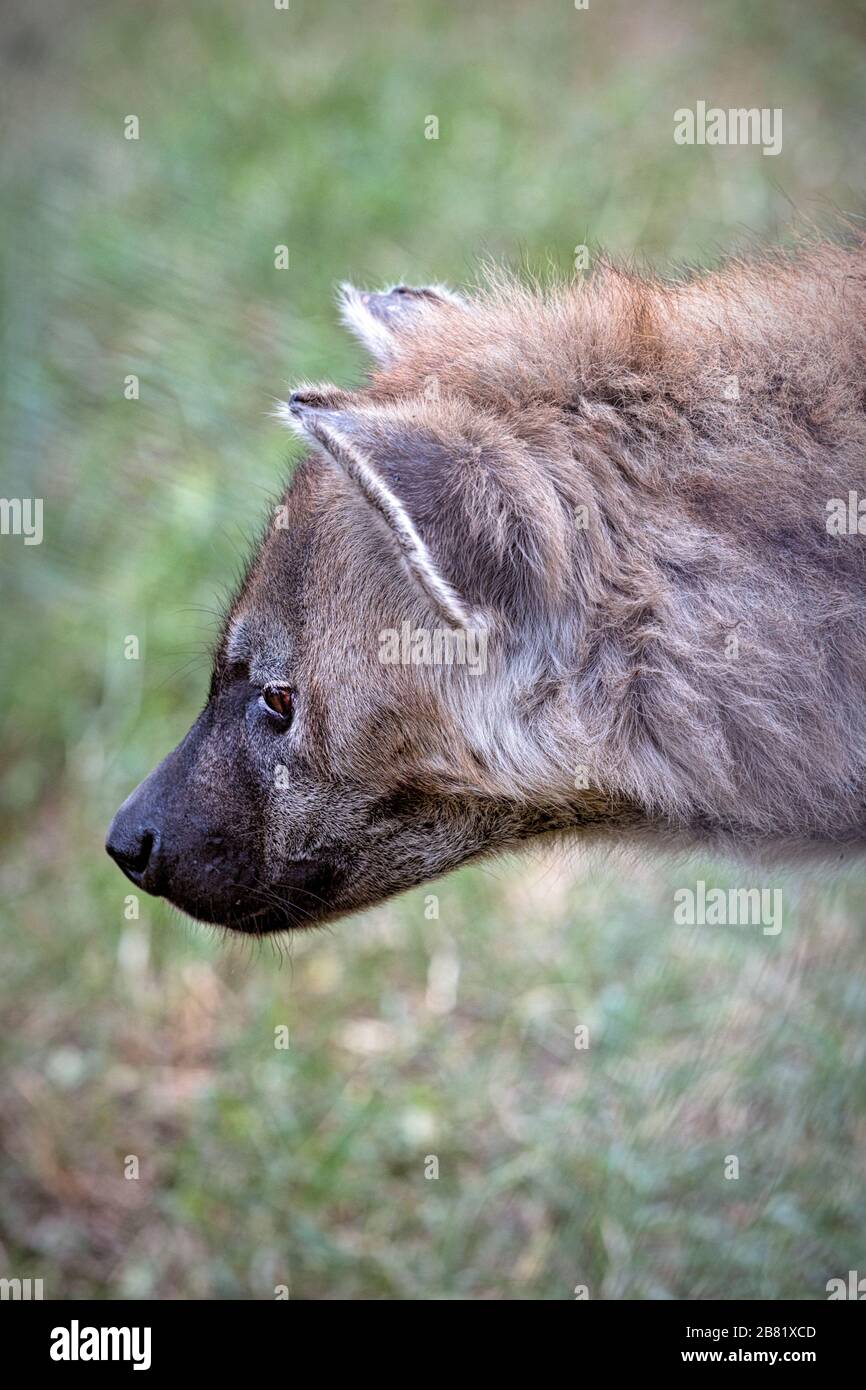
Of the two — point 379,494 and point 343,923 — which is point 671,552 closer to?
point 379,494

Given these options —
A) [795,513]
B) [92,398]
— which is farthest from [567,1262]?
[92,398]

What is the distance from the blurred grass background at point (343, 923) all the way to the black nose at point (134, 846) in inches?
42.0

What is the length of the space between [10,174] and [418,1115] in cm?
372

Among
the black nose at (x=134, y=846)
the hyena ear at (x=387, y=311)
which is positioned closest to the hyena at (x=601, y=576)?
the hyena ear at (x=387, y=311)

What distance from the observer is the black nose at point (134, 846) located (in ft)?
11.5

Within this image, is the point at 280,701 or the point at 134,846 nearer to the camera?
the point at 280,701

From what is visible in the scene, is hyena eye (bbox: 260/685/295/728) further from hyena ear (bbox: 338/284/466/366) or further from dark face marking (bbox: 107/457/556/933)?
hyena ear (bbox: 338/284/466/366)

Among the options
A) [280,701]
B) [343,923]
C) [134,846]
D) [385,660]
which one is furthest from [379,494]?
[343,923]

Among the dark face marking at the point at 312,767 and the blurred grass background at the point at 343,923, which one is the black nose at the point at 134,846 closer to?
the dark face marking at the point at 312,767

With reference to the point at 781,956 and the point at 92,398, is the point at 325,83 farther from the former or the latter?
the point at 781,956

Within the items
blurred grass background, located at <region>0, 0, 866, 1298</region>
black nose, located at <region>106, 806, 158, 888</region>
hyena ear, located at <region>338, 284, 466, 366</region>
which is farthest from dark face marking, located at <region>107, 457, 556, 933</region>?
blurred grass background, located at <region>0, 0, 866, 1298</region>

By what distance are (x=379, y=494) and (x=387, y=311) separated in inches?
45.1

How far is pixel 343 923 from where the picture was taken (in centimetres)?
527

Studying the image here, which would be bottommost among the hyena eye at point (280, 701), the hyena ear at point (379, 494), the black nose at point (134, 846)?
the black nose at point (134, 846)
